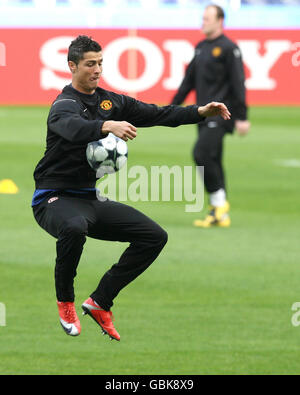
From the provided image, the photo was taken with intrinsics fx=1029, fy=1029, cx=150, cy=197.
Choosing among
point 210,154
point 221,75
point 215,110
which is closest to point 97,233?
point 215,110

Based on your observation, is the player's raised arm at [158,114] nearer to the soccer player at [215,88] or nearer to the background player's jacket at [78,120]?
the background player's jacket at [78,120]

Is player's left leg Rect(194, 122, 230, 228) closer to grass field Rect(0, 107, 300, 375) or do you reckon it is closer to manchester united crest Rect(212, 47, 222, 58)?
grass field Rect(0, 107, 300, 375)

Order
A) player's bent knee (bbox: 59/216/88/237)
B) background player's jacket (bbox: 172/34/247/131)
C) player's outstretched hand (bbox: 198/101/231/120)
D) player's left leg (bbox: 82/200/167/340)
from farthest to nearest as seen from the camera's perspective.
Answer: background player's jacket (bbox: 172/34/247/131) → player's left leg (bbox: 82/200/167/340) → player's outstretched hand (bbox: 198/101/231/120) → player's bent knee (bbox: 59/216/88/237)

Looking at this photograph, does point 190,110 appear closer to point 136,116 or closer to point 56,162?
point 136,116

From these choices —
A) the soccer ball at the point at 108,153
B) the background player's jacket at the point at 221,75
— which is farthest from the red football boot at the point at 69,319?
the background player's jacket at the point at 221,75

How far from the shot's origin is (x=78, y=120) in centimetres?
749

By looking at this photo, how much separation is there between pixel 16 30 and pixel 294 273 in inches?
716

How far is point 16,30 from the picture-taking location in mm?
28797

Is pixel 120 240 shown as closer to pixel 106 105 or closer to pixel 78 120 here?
pixel 106 105

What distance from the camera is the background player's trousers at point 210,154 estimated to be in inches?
568

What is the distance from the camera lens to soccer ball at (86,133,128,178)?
25.5ft

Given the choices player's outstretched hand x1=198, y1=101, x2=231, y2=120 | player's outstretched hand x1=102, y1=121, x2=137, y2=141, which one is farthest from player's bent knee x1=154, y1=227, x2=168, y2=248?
player's outstretched hand x1=102, y1=121, x2=137, y2=141

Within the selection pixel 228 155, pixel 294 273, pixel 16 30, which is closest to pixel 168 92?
pixel 16 30

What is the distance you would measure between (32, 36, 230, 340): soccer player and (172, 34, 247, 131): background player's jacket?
5.89 meters
